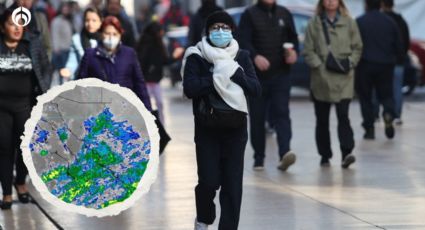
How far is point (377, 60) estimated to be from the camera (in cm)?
1569

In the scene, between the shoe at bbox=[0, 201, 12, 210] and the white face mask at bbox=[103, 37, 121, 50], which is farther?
the shoe at bbox=[0, 201, 12, 210]

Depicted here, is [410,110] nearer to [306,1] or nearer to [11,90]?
[306,1]

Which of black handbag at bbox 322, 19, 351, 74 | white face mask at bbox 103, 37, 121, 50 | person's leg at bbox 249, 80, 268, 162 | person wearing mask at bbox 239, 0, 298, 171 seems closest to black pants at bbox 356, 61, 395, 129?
black handbag at bbox 322, 19, 351, 74

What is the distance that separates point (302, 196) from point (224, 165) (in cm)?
264

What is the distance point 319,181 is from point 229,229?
3686 mm

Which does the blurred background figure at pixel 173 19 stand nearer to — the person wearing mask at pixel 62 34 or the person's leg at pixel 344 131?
the person wearing mask at pixel 62 34

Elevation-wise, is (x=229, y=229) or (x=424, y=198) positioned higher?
(x=229, y=229)

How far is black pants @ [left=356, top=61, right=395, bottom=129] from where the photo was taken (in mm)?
15789

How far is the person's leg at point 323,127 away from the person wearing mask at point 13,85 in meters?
3.38

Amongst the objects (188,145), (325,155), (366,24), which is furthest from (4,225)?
(366,24)

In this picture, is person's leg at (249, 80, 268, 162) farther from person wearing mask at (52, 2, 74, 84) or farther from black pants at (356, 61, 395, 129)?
person wearing mask at (52, 2, 74, 84)

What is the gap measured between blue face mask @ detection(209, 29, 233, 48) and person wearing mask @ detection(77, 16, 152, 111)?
7.00 feet

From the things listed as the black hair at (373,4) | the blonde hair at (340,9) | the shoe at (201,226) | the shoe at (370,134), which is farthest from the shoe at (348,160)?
the shoe at (201,226)

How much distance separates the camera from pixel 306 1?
2219cm
